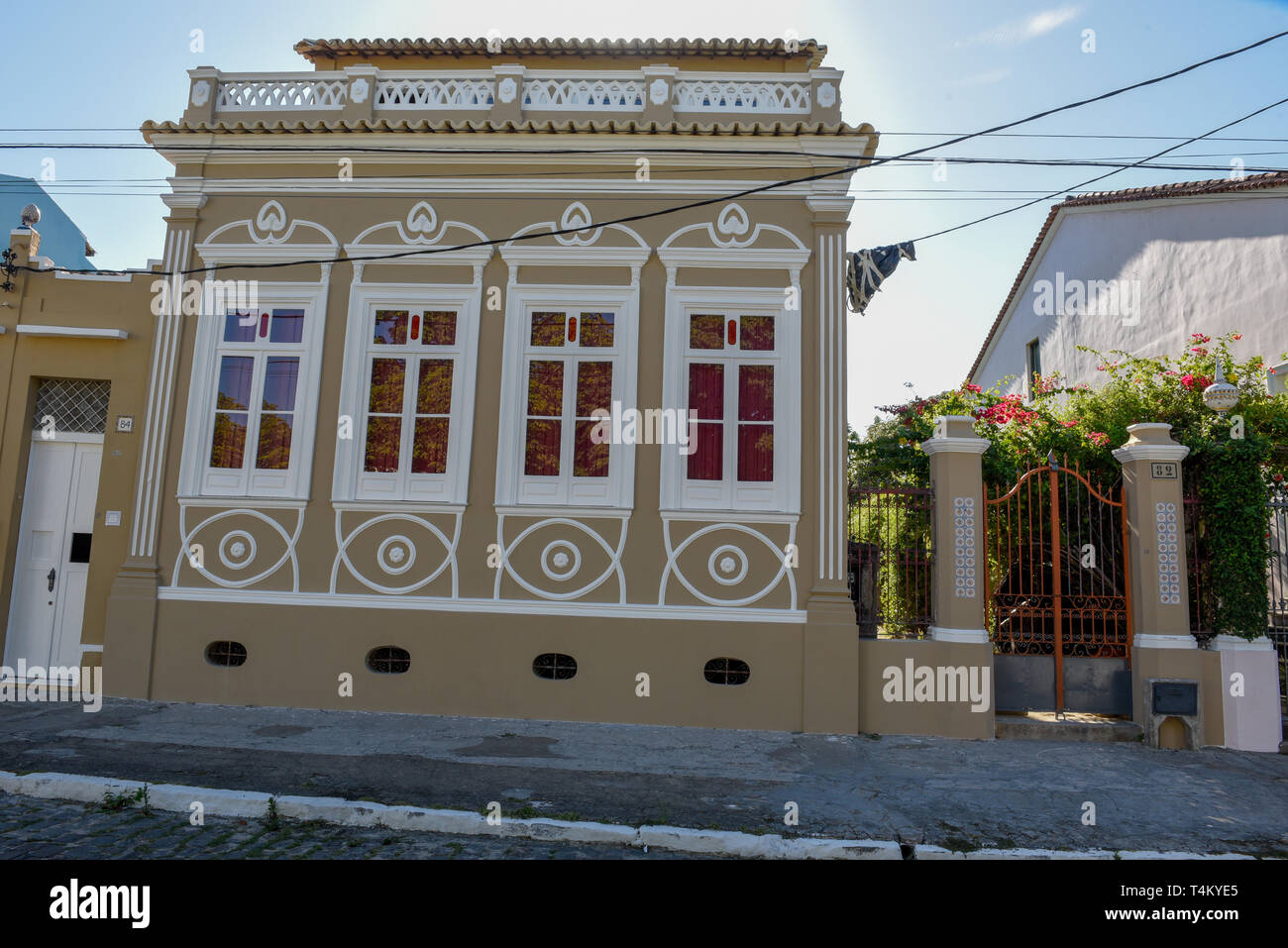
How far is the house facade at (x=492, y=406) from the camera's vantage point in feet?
26.7

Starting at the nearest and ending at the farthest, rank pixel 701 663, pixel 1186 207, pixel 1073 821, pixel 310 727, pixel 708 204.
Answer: pixel 1073 821
pixel 310 727
pixel 701 663
pixel 708 204
pixel 1186 207

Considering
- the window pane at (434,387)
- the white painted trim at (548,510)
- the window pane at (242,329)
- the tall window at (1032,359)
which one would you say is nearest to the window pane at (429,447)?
the window pane at (434,387)

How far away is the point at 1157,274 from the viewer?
13.9 metres

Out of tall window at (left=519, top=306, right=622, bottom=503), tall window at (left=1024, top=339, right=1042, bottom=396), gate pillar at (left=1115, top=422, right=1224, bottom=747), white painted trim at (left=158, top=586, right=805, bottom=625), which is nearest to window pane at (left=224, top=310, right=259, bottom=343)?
white painted trim at (left=158, top=586, right=805, bottom=625)

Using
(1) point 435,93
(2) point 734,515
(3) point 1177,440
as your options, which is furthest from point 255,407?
(3) point 1177,440

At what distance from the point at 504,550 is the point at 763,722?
3175 mm

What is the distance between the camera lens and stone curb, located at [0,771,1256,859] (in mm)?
4738

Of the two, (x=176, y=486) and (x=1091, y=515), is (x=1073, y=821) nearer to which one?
(x=1091, y=515)

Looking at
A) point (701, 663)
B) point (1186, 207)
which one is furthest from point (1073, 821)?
point (1186, 207)

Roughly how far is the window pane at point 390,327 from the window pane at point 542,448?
1.80 meters

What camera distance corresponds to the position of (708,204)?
28.3ft

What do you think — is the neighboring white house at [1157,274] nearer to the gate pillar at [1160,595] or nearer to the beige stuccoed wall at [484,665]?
the gate pillar at [1160,595]

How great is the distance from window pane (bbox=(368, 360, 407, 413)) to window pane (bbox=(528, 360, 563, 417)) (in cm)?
144

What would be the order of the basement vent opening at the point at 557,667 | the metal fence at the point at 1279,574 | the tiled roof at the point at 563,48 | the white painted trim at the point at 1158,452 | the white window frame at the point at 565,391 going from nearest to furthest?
the white painted trim at the point at 1158,452 < the metal fence at the point at 1279,574 < the basement vent opening at the point at 557,667 < the white window frame at the point at 565,391 < the tiled roof at the point at 563,48
